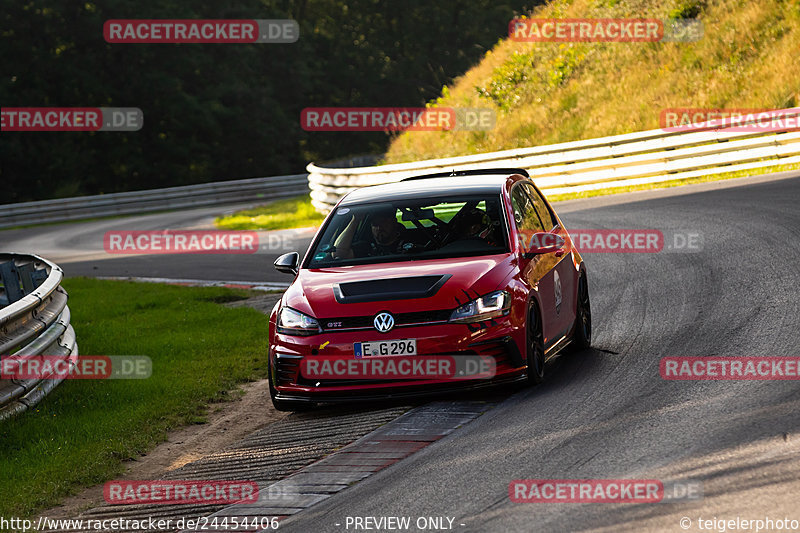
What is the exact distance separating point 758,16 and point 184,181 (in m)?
35.0

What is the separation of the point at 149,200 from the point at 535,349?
1468 inches

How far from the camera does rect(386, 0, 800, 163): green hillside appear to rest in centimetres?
2595

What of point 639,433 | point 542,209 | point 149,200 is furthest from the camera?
point 149,200

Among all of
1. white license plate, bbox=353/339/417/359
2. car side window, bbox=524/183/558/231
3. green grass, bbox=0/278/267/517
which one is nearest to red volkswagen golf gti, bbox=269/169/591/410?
white license plate, bbox=353/339/417/359

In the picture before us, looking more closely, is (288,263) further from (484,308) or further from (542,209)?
(542,209)

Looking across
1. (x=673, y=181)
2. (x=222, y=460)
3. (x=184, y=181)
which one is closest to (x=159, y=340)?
(x=222, y=460)

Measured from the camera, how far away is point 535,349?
8.29 m

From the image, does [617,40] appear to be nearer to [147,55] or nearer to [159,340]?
[159,340]

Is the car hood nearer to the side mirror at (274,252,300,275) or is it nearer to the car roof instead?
the side mirror at (274,252,300,275)

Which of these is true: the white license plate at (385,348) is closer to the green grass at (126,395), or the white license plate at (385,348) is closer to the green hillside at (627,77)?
the green grass at (126,395)

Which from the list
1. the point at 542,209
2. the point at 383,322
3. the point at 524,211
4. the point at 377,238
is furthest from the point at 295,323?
the point at 542,209

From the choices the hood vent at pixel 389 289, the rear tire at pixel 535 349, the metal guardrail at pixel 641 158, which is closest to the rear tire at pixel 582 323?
the rear tire at pixel 535 349

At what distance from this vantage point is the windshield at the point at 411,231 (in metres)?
8.86

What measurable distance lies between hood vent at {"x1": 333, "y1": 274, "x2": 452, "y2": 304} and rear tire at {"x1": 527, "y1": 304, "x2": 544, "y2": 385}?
73 cm
